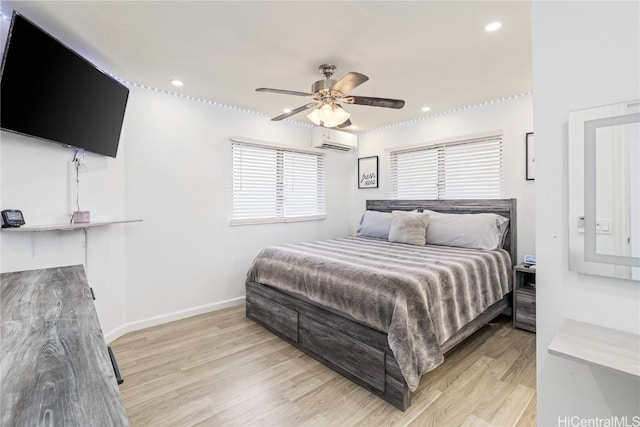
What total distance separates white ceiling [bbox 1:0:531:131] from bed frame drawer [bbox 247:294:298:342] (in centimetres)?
221

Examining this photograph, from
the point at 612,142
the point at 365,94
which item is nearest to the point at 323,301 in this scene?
the point at 612,142

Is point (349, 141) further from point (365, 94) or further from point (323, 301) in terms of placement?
point (323, 301)

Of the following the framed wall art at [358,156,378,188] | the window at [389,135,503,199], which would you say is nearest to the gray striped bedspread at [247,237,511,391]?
the window at [389,135,503,199]

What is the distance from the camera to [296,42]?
2248mm

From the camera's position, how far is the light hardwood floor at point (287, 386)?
1.80 m

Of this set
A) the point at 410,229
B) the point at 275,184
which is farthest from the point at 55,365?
the point at 275,184

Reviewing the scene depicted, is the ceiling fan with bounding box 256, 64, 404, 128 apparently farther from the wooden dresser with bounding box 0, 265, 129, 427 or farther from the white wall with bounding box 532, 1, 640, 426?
the wooden dresser with bounding box 0, 265, 129, 427

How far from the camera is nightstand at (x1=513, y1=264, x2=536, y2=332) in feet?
9.70

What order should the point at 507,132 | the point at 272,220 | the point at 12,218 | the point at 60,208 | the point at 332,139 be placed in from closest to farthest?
the point at 12,218 < the point at 60,208 < the point at 507,132 < the point at 272,220 < the point at 332,139

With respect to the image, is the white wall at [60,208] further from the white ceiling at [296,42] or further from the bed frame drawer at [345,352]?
the bed frame drawer at [345,352]

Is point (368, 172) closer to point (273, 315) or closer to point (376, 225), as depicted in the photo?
point (376, 225)

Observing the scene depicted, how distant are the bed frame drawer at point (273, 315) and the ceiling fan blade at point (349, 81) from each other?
1.94 m

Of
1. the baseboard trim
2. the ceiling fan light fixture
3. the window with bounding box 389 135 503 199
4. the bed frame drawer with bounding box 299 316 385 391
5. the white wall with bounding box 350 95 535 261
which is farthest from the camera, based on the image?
the window with bounding box 389 135 503 199

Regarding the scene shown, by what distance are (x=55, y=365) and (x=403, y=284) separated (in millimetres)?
1762
